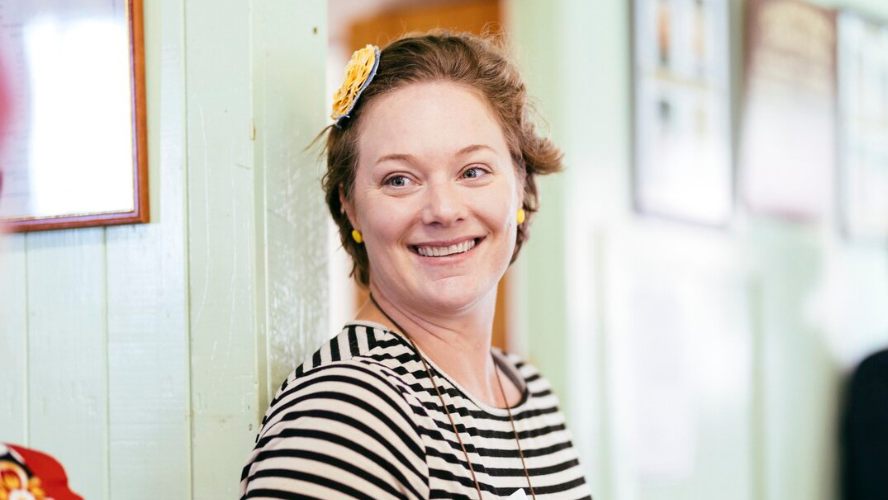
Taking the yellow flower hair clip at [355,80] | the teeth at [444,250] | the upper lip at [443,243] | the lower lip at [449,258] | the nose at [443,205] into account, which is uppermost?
the yellow flower hair clip at [355,80]

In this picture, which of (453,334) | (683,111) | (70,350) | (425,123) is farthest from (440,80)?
(683,111)

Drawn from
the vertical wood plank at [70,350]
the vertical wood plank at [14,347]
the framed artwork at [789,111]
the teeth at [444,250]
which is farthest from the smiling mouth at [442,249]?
the framed artwork at [789,111]

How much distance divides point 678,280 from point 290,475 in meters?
1.74

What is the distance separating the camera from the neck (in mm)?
1290

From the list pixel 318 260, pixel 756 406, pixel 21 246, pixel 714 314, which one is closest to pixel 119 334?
pixel 21 246

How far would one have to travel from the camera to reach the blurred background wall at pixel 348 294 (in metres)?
1.26

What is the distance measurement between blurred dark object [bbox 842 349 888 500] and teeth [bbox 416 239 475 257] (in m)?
1.89

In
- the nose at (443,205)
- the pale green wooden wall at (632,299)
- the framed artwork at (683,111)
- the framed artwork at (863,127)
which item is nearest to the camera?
the nose at (443,205)

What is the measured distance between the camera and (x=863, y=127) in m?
3.22

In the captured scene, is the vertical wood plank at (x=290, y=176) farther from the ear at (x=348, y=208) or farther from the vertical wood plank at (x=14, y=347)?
the vertical wood plank at (x=14, y=347)

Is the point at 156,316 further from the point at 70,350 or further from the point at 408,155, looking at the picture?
the point at 408,155

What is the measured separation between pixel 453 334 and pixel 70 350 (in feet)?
1.66

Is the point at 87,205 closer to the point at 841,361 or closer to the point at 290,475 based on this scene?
the point at 290,475

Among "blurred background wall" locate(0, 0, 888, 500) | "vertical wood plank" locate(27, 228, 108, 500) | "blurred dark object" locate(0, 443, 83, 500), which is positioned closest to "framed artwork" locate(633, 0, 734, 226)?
"blurred background wall" locate(0, 0, 888, 500)
